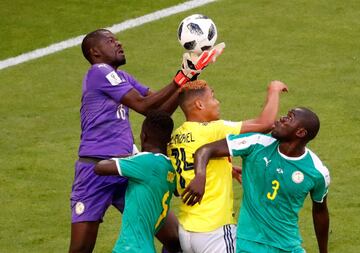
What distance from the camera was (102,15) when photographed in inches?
730

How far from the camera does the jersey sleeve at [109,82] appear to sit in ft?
32.9

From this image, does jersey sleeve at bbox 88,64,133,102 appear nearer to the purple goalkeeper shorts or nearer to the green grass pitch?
the purple goalkeeper shorts

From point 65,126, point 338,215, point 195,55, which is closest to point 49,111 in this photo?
point 65,126

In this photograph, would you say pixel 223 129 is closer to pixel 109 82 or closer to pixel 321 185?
pixel 321 185

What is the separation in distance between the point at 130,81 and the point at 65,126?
442 centimetres

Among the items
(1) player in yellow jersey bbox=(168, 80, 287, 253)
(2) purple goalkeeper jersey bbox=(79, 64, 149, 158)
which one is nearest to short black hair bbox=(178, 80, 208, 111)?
(1) player in yellow jersey bbox=(168, 80, 287, 253)

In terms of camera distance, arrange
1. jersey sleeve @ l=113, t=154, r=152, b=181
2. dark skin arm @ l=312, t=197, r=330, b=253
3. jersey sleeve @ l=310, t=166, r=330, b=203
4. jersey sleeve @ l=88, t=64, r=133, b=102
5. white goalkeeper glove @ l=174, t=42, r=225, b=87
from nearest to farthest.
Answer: jersey sleeve @ l=310, t=166, r=330, b=203, jersey sleeve @ l=113, t=154, r=152, b=181, dark skin arm @ l=312, t=197, r=330, b=253, white goalkeeper glove @ l=174, t=42, r=225, b=87, jersey sleeve @ l=88, t=64, r=133, b=102

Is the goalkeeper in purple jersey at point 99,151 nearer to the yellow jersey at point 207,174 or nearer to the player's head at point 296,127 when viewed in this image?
the yellow jersey at point 207,174

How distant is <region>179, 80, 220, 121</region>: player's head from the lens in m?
9.42

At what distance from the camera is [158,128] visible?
924 centimetres

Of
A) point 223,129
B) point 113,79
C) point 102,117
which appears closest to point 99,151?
point 102,117

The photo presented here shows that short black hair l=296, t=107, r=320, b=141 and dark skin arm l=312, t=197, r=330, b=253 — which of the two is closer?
short black hair l=296, t=107, r=320, b=141

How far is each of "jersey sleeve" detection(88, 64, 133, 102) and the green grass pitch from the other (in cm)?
229

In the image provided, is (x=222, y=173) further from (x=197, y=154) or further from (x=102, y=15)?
(x=102, y=15)
